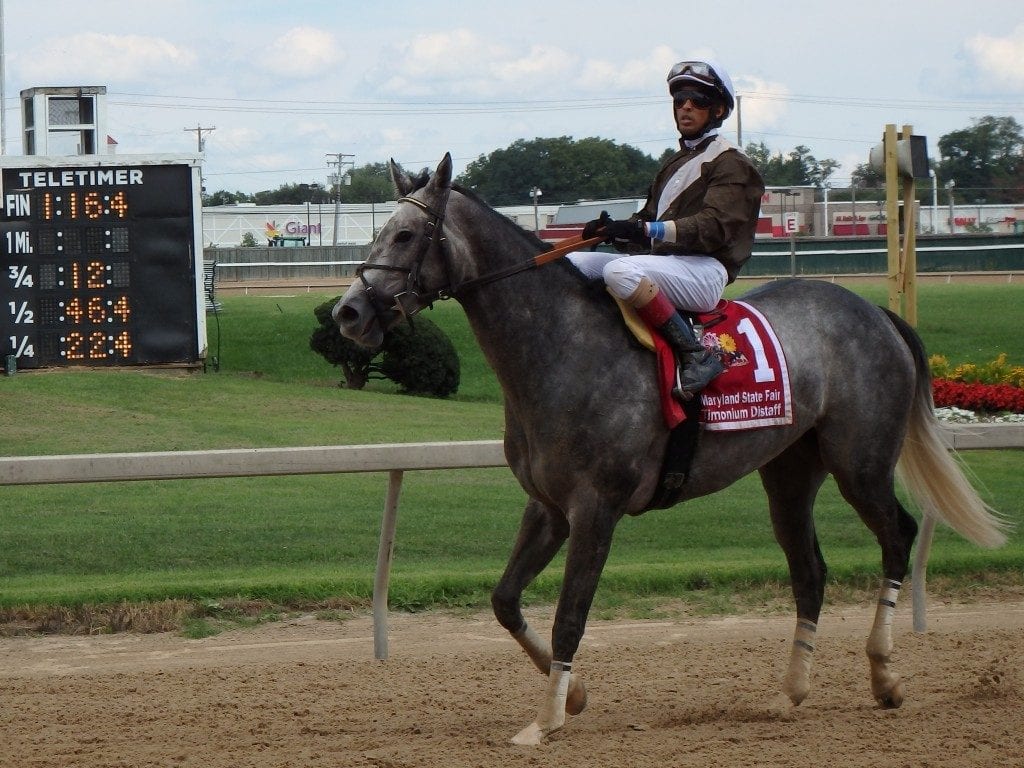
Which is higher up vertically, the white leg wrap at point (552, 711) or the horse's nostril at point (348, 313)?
the horse's nostril at point (348, 313)

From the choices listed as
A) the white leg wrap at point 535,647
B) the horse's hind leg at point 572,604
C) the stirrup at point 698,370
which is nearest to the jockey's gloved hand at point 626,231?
the stirrup at point 698,370

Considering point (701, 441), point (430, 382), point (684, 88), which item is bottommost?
point (430, 382)

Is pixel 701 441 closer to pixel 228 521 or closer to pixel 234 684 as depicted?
pixel 234 684

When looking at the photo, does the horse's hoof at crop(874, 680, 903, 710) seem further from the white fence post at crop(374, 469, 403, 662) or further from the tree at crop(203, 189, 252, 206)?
the tree at crop(203, 189, 252, 206)

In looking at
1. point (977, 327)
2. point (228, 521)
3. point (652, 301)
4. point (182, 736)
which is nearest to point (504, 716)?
point (182, 736)

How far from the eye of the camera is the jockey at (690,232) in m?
4.51

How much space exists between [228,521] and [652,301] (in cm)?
554

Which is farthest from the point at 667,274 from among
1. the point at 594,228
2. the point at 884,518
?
the point at 884,518

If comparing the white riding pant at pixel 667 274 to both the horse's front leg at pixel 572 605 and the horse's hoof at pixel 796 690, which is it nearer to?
the horse's front leg at pixel 572 605

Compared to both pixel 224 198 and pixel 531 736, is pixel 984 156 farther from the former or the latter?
pixel 531 736

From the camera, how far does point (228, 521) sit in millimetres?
9289

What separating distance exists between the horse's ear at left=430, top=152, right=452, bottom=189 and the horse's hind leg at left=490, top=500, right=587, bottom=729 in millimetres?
1159

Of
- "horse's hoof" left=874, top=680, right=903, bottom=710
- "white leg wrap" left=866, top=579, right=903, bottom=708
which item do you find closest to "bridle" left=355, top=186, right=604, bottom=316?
"white leg wrap" left=866, top=579, right=903, bottom=708

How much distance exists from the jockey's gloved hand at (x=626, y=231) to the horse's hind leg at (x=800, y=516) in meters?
1.20
